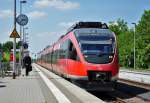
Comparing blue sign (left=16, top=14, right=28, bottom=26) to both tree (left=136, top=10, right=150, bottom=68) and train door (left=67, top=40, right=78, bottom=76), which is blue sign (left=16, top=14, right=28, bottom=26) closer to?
Answer: train door (left=67, top=40, right=78, bottom=76)

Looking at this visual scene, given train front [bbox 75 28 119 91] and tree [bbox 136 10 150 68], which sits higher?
tree [bbox 136 10 150 68]

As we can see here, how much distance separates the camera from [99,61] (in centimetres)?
2234

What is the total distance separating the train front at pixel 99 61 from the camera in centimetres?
2214

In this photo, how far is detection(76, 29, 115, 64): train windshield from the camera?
22516mm

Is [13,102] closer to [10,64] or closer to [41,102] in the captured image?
[41,102]

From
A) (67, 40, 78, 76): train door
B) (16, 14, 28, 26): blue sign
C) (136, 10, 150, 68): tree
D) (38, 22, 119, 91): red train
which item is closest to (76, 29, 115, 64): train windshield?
(38, 22, 119, 91): red train

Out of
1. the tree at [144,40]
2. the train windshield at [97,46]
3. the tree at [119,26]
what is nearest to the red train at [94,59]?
the train windshield at [97,46]

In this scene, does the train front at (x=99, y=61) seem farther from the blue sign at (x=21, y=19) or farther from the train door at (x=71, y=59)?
the blue sign at (x=21, y=19)

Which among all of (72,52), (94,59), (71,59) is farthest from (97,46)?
(71,59)

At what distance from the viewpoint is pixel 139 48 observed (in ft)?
345

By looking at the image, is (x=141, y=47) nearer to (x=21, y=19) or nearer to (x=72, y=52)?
(x=21, y=19)

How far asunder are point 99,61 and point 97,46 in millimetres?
970

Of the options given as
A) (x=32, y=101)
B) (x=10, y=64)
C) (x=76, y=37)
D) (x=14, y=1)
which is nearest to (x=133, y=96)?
(x=76, y=37)

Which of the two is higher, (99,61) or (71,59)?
(71,59)
